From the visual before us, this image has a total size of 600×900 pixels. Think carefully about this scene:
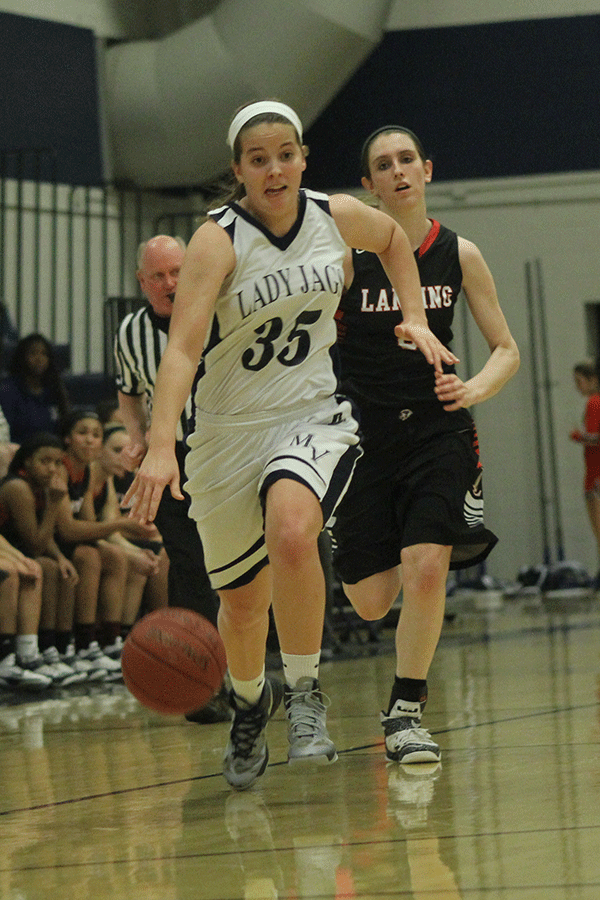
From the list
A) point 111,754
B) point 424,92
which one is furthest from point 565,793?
point 424,92

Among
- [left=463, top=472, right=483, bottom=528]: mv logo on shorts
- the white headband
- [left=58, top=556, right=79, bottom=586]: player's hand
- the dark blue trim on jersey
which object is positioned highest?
the white headband

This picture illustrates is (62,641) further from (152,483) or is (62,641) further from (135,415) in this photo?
(152,483)

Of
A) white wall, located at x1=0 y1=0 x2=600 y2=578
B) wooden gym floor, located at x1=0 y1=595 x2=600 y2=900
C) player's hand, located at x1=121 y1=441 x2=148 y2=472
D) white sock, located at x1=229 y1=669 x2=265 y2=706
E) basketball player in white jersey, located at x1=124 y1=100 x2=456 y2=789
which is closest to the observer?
wooden gym floor, located at x1=0 y1=595 x2=600 y2=900

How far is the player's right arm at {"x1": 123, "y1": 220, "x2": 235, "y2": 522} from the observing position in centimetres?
289

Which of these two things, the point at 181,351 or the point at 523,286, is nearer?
the point at 181,351

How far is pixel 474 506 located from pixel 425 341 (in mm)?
626

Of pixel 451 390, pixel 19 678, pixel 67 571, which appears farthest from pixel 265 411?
pixel 67 571

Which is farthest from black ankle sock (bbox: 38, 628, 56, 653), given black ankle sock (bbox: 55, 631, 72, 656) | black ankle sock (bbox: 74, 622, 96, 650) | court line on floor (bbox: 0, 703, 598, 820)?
court line on floor (bbox: 0, 703, 598, 820)

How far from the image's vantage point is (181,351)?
121 inches

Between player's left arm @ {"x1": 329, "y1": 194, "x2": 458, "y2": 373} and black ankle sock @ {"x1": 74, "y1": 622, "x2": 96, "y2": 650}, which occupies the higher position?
player's left arm @ {"x1": 329, "y1": 194, "x2": 458, "y2": 373}

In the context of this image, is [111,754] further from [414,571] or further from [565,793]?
[565,793]

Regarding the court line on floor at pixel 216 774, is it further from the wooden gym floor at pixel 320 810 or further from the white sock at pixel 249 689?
the white sock at pixel 249 689

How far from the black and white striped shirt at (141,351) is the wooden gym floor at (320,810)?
129cm

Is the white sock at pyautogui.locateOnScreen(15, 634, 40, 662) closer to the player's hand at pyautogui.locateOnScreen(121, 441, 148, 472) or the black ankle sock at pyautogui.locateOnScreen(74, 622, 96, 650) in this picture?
the black ankle sock at pyautogui.locateOnScreen(74, 622, 96, 650)
